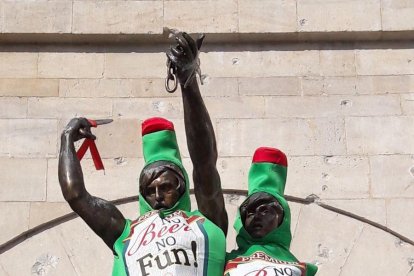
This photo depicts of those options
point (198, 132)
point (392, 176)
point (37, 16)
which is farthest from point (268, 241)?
point (37, 16)

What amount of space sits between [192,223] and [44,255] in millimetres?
1659

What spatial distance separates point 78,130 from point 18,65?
1897mm

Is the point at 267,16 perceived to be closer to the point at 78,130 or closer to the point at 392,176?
the point at 392,176

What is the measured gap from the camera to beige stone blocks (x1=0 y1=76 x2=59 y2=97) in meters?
7.36

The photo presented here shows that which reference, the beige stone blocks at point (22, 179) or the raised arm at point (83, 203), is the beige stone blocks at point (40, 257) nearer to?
the beige stone blocks at point (22, 179)

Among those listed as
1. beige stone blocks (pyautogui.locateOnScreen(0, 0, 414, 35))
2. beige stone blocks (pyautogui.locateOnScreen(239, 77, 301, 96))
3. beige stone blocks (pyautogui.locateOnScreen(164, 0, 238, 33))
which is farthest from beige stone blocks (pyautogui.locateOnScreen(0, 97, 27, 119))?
beige stone blocks (pyautogui.locateOnScreen(239, 77, 301, 96))

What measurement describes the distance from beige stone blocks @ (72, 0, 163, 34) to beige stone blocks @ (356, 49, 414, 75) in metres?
1.04

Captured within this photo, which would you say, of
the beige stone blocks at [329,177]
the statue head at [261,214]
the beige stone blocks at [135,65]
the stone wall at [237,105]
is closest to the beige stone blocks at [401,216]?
the stone wall at [237,105]

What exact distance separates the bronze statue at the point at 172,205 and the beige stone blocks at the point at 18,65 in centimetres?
181

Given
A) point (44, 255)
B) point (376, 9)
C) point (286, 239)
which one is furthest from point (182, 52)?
point (376, 9)

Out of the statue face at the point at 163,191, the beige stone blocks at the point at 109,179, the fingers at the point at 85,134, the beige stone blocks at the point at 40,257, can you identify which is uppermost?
the fingers at the point at 85,134

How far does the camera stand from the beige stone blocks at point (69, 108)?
→ 23.9 ft

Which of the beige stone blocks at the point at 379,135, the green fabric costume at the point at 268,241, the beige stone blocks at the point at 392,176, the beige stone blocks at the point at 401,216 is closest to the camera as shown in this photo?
the green fabric costume at the point at 268,241

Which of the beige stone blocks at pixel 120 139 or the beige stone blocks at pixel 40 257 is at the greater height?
the beige stone blocks at pixel 120 139
